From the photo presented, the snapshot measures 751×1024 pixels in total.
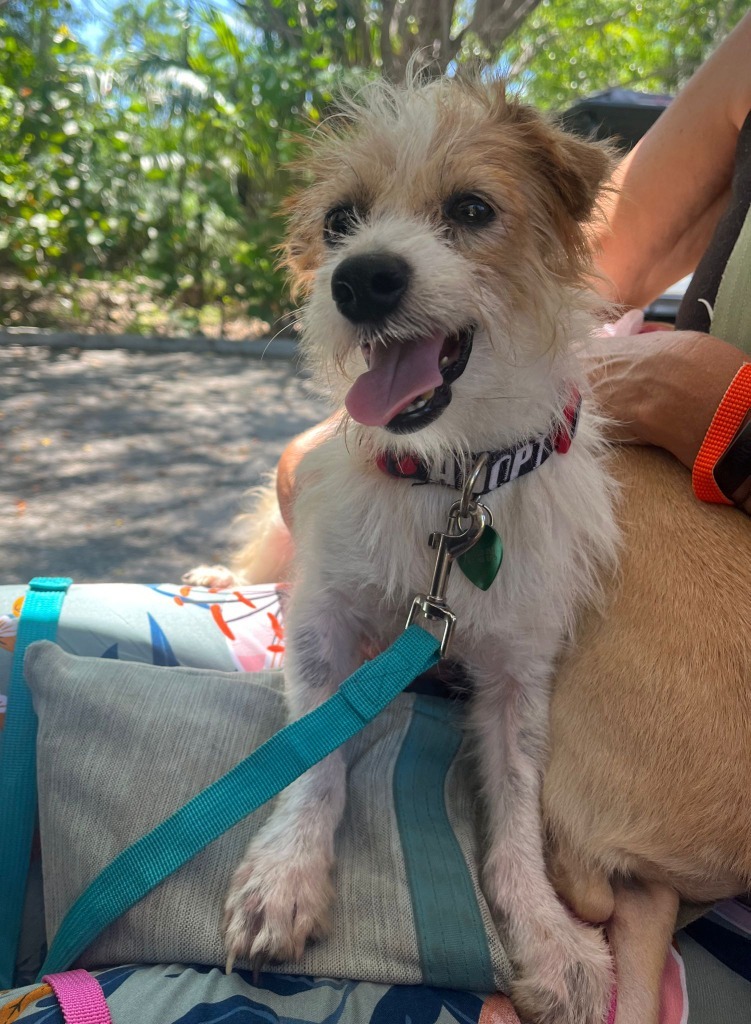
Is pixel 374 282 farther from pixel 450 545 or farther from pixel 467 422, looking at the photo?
pixel 450 545

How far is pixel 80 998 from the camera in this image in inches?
38.8

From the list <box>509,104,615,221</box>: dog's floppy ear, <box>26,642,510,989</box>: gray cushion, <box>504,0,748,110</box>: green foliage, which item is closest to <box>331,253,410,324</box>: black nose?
<box>509,104,615,221</box>: dog's floppy ear

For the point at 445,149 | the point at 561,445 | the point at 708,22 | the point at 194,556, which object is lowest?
the point at 194,556

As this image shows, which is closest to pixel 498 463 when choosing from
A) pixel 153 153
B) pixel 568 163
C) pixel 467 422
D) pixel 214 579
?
pixel 467 422

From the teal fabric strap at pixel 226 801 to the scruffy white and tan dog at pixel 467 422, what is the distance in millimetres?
172

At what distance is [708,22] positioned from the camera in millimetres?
15805

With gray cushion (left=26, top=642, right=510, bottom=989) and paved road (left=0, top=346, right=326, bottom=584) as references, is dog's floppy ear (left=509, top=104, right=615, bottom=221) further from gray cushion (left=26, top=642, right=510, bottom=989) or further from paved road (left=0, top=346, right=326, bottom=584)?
paved road (left=0, top=346, right=326, bottom=584)

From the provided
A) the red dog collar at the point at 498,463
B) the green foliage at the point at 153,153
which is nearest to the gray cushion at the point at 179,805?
the red dog collar at the point at 498,463

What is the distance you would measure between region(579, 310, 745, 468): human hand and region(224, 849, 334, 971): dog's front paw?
1.06 meters

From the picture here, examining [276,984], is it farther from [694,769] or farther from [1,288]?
[1,288]

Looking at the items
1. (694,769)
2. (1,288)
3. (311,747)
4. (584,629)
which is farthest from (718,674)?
(1,288)

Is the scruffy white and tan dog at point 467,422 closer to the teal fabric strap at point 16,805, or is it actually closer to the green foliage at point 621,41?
the teal fabric strap at point 16,805

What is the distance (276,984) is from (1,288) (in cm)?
728

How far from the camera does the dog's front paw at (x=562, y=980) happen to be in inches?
46.3
